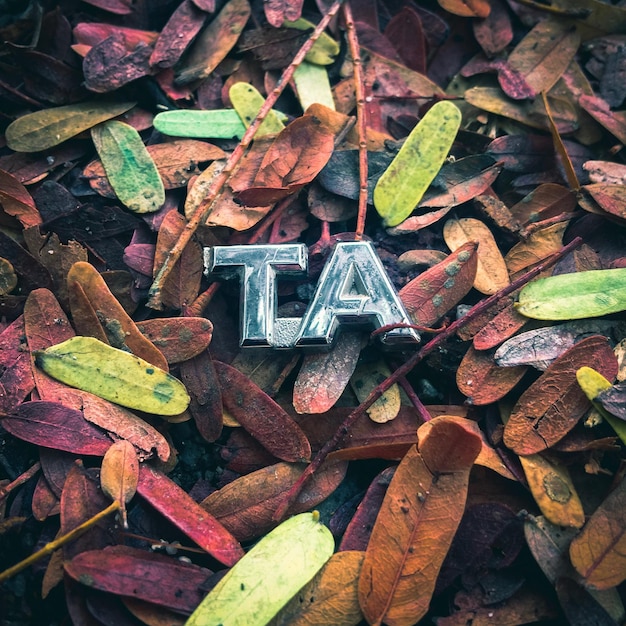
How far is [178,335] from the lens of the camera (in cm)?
140

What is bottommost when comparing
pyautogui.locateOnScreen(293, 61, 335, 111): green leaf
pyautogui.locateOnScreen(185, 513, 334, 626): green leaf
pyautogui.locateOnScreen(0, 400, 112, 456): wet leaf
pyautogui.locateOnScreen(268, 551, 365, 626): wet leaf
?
pyautogui.locateOnScreen(268, 551, 365, 626): wet leaf

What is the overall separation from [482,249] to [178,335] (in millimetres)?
792

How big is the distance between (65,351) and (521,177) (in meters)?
A: 1.26

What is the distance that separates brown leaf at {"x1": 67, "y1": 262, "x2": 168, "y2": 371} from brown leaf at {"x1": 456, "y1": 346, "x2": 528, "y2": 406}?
70cm

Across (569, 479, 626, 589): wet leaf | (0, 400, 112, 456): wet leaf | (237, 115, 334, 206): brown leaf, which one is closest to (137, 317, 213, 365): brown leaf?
(0, 400, 112, 456): wet leaf

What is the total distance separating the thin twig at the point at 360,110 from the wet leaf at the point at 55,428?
0.78 meters

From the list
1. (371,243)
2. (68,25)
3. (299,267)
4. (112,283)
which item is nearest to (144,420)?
(112,283)

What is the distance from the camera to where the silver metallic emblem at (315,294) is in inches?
54.1

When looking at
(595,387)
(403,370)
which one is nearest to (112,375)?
(403,370)

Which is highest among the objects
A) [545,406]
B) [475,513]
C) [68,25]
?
[68,25]

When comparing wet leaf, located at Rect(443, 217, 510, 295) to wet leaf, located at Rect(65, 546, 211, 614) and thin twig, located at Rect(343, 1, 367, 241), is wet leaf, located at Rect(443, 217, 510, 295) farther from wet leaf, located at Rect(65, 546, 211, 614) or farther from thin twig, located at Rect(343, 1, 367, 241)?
wet leaf, located at Rect(65, 546, 211, 614)

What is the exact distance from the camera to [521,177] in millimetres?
1606

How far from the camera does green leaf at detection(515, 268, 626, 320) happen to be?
1.36m

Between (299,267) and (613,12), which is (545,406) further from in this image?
(613,12)
